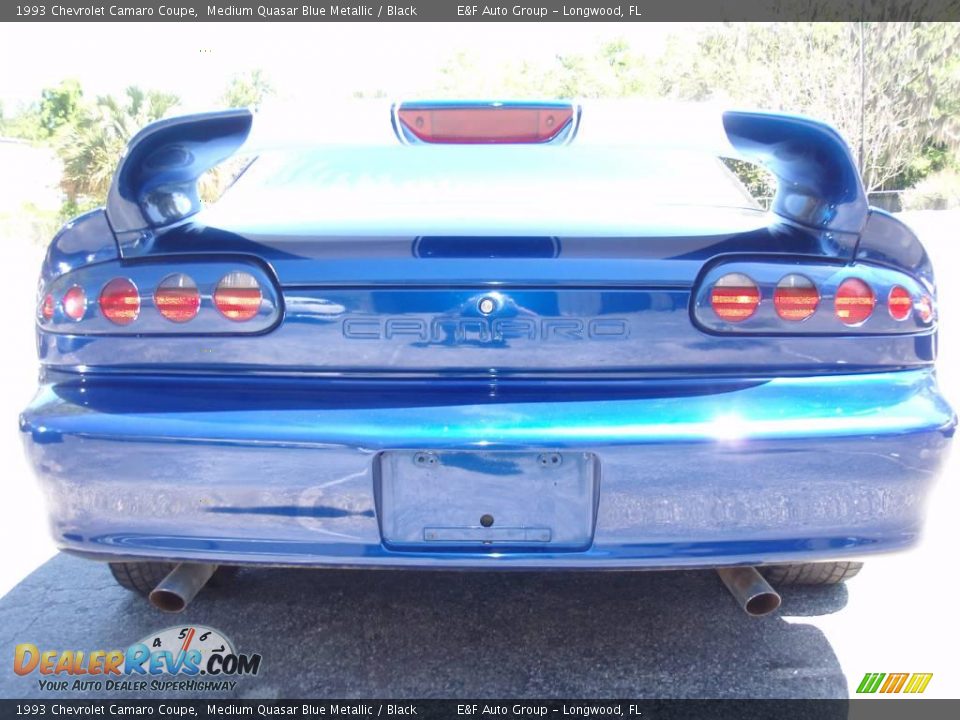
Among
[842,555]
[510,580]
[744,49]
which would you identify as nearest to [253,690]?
[510,580]

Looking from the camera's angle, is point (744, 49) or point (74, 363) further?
point (744, 49)

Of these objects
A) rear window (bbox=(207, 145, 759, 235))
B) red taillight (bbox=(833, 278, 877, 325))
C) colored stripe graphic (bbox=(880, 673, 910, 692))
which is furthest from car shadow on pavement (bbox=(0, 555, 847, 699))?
rear window (bbox=(207, 145, 759, 235))

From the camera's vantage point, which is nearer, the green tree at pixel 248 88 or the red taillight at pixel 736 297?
the red taillight at pixel 736 297

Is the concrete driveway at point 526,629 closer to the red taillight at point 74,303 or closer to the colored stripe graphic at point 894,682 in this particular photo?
the colored stripe graphic at point 894,682

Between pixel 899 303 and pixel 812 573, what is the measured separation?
1.07 meters

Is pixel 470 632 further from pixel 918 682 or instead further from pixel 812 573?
pixel 918 682

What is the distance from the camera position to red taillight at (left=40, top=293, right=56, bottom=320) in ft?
6.59

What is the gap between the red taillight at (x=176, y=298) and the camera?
192 centimetres

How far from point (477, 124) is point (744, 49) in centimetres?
2838

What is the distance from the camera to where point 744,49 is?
2723 cm

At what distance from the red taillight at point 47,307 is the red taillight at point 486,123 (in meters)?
0.98

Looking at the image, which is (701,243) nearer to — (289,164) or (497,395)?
(497,395)

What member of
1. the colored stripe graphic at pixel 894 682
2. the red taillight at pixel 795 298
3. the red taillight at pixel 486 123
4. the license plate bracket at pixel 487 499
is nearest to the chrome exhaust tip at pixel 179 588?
the license plate bracket at pixel 487 499

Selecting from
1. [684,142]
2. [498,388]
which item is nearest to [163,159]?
[498,388]
